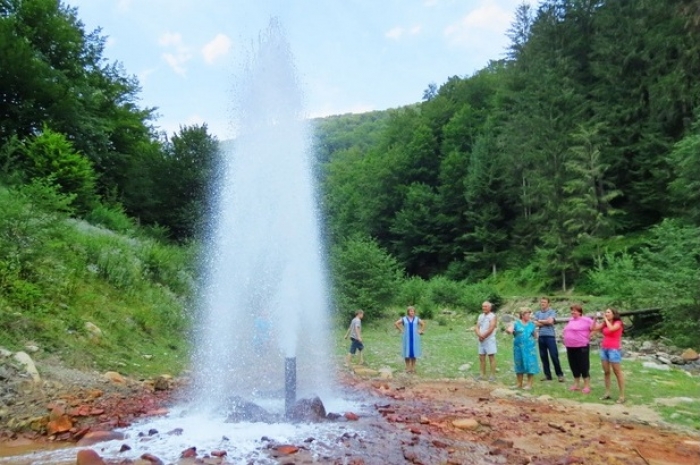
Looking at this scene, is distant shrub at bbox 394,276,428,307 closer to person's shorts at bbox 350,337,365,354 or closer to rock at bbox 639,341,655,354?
person's shorts at bbox 350,337,365,354

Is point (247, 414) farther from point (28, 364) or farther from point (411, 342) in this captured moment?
point (411, 342)

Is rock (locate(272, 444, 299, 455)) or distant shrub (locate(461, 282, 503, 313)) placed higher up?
distant shrub (locate(461, 282, 503, 313))

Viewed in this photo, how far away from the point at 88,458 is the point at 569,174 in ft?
121

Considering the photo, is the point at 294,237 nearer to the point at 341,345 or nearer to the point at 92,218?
the point at 341,345

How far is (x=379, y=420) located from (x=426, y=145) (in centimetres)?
5434

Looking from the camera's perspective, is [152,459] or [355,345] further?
[355,345]

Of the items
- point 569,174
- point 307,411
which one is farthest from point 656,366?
point 569,174

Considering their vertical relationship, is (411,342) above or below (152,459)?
above

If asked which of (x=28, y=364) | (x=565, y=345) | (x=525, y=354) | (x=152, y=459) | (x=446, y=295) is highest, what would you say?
(x=446, y=295)

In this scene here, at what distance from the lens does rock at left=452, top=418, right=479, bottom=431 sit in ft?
22.1

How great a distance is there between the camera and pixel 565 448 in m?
5.91

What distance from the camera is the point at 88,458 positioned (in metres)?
4.81

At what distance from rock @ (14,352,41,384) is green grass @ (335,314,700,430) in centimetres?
798

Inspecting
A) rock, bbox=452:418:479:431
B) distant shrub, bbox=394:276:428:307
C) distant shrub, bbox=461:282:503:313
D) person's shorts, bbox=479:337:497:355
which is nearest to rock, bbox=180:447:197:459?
rock, bbox=452:418:479:431
